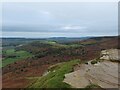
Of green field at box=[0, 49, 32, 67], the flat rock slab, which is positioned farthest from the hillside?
the flat rock slab

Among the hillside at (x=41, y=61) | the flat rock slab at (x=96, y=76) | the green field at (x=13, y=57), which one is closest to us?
the flat rock slab at (x=96, y=76)

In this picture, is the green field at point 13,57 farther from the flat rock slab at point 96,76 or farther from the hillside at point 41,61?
the flat rock slab at point 96,76

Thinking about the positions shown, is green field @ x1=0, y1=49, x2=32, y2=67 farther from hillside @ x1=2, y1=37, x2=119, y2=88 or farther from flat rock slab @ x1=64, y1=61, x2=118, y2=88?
flat rock slab @ x1=64, y1=61, x2=118, y2=88

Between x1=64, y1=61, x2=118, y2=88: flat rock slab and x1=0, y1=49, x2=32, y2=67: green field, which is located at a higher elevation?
x1=64, y1=61, x2=118, y2=88: flat rock slab

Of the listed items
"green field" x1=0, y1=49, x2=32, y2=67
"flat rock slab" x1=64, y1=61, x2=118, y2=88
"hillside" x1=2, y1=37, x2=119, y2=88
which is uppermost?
"flat rock slab" x1=64, y1=61, x2=118, y2=88

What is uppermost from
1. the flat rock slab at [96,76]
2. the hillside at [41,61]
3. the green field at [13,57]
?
the flat rock slab at [96,76]

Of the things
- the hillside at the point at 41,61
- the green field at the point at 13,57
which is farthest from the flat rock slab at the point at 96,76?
the green field at the point at 13,57

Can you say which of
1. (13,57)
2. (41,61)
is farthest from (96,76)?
(13,57)

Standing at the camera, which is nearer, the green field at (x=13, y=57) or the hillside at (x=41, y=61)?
the hillside at (x=41, y=61)

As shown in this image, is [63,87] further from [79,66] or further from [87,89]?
[79,66]

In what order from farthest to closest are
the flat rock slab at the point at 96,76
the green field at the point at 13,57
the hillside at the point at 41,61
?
the green field at the point at 13,57 < the hillside at the point at 41,61 < the flat rock slab at the point at 96,76

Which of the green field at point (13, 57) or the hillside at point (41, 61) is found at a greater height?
the hillside at point (41, 61)
